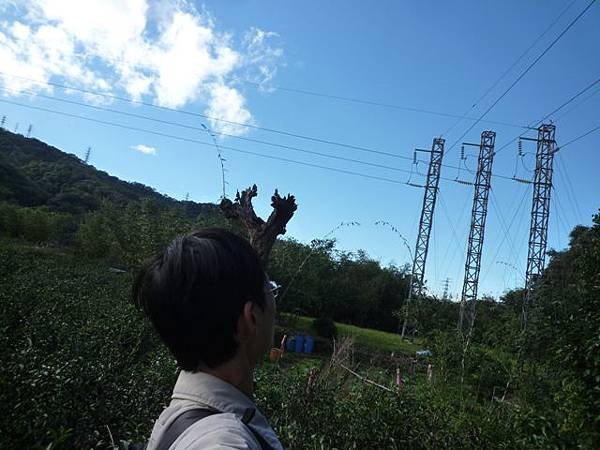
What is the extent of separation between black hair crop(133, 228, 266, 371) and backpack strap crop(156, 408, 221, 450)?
153 mm

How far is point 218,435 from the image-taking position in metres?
0.72

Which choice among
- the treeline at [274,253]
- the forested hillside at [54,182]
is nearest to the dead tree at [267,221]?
the treeline at [274,253]

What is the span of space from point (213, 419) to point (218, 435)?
0.06 meters

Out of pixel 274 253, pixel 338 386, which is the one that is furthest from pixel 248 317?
pixel 274 253

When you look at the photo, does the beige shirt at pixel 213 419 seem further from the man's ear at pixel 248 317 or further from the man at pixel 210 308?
the man's ear at pixel 248 317

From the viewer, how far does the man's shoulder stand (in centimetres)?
71

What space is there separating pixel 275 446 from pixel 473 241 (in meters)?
27.2

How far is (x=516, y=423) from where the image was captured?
3398 mm

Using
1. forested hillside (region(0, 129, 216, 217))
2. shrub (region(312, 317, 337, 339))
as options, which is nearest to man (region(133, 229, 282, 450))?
shrub (region(312, 317, 337, 339))

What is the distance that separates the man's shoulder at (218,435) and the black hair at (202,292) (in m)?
0.20

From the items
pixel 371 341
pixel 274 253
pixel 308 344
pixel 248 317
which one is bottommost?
pixel 308 344

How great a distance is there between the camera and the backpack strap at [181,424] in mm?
792

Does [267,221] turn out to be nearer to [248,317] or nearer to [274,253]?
[248,317]

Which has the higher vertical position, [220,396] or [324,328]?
[220,396]
